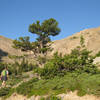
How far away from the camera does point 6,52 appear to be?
57.6 metres

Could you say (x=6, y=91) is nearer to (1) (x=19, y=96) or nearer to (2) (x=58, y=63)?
(1) (x=19, y=96)

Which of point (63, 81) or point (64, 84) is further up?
point (63, 81)

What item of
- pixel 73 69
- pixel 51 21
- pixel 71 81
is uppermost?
pixel 51 21

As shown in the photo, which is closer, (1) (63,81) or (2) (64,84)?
(2) (64,84)

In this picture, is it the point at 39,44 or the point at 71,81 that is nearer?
the point at 71,81

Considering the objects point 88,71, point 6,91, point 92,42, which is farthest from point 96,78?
point 92,42

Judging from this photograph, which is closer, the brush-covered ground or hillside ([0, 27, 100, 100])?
hillside ([0, 27, 100, 100])

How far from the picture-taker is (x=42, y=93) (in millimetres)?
9641

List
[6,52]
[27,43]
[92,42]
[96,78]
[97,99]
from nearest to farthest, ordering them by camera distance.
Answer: [97,99], [96,78], [27,43], [92,42], [6,52]

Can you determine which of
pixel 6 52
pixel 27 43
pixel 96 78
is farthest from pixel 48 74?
pixel 6 52

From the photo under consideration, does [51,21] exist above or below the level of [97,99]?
above

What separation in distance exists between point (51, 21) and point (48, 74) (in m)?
17.0

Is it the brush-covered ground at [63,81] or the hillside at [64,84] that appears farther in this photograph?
the brush-covered ground at [63,81]

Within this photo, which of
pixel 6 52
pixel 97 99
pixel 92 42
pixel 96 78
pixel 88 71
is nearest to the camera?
pixel 97 99
